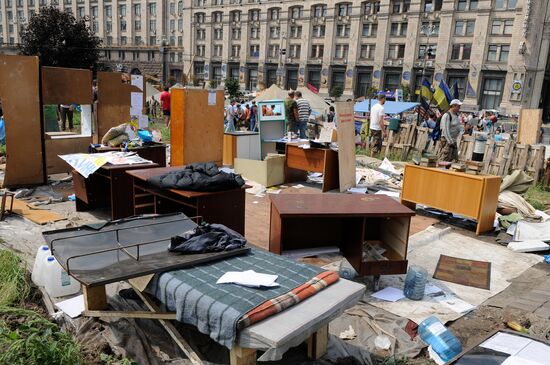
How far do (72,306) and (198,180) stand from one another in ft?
5.76

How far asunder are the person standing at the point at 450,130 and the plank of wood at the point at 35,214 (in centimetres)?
748

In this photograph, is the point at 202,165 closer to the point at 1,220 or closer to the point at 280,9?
the point at 1,220

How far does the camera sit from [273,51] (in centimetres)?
5747

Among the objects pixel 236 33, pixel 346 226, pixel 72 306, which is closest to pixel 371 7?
pixel 236 33

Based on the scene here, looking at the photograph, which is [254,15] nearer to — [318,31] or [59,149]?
[318,31]

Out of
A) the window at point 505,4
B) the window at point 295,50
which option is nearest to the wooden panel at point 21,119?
the window at point 505,4

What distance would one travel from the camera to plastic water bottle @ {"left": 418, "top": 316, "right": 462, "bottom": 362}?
3535mm

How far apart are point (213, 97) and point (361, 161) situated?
4.62m

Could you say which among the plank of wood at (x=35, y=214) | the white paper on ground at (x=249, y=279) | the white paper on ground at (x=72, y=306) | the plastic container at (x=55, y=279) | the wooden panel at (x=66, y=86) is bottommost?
the white paper on ground at (x=72, y=306)

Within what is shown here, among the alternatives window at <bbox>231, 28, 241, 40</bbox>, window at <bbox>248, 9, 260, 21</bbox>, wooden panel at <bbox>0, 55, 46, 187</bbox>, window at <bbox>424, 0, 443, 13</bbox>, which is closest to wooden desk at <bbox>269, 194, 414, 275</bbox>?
wooden panel at <bbox>0, 55, 46, 187</bbox>

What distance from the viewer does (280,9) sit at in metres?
55.7

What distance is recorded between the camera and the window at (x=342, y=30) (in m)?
51.7

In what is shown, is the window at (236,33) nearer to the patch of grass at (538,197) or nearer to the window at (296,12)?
the window at (296,12)

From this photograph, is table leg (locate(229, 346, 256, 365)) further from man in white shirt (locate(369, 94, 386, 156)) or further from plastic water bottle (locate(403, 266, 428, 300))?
man in white shirt (locate(369, 94, 386, 156))
